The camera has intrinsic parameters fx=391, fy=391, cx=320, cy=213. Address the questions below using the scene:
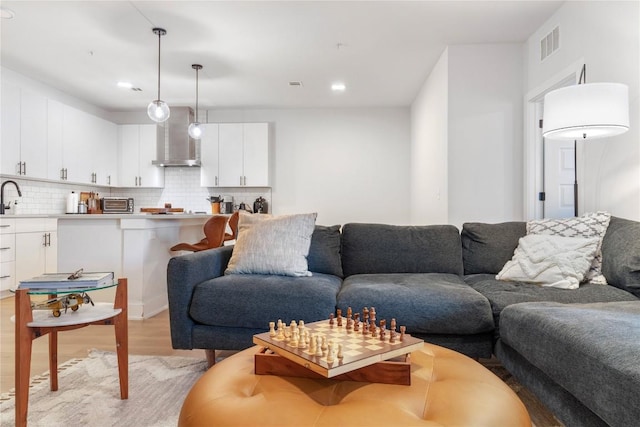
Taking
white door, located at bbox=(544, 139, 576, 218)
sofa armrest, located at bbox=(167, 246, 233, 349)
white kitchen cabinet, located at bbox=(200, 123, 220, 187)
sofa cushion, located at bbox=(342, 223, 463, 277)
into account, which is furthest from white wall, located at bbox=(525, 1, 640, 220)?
white kitchen cabinet, located at bbox=(200, 123, 220, 187)

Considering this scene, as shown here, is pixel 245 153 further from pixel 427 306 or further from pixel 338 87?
pixel 427 306

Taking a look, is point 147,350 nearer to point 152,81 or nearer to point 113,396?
point 113,396

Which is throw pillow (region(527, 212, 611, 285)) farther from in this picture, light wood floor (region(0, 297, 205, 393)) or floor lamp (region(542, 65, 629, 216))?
light wood floor (region(0, 297, 205, 393))

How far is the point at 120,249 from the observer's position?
3.32m

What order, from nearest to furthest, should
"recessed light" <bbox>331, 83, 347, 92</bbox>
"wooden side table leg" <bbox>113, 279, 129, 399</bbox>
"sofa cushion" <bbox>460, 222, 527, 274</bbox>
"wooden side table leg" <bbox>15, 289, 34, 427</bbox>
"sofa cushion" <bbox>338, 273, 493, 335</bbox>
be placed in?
"wooden side table leg" <bbox>15, 289, 34, 427</bbox>
"wooden side table leg" <bbox>113, 279, 129, 399</bbox>
"sofa cushion" <bbox>338, 273, 493, 335</bbox>
"sofa cushion" <bbox>460, 222, 527, 274</bbox>
"recessed light" <bbox>331, 83, 347, 92</bbox>

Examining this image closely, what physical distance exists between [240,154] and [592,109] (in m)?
4.78

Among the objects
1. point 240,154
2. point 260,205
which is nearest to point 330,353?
point 260,205

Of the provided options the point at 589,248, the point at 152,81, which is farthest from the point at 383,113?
the point at 589,248

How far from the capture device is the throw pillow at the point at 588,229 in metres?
2.22

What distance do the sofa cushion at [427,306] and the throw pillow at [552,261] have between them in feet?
1.55

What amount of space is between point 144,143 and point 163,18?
3172 millimetres

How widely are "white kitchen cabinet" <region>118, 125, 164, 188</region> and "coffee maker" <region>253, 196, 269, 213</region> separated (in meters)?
1.68

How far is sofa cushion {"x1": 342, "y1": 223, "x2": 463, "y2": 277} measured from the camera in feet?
8.64

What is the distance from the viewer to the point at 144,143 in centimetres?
620
